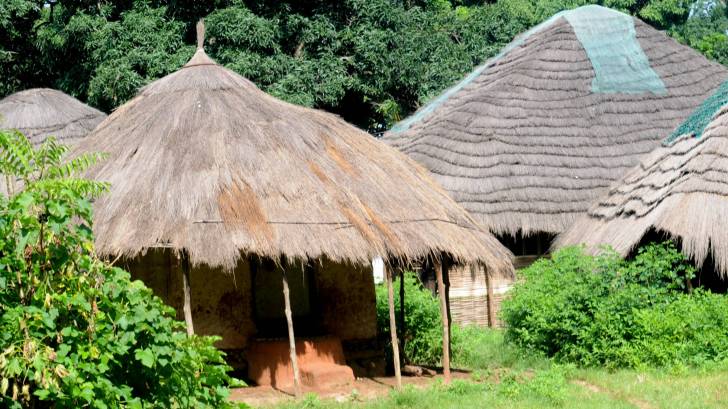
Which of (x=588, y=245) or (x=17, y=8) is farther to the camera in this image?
(x=17, y=8)

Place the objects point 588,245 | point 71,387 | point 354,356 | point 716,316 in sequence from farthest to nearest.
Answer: point 588,245, point 354,356, point 716,316, point 71,387

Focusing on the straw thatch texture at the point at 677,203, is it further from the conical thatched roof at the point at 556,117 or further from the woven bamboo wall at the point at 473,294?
the woven bamboo wall at the point at 473,294

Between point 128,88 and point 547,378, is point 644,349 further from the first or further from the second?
point 128,88

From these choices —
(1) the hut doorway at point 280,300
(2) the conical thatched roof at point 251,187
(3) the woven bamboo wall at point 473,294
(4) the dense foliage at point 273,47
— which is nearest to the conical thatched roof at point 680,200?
(3) the woven bamboo wall at point 473,294

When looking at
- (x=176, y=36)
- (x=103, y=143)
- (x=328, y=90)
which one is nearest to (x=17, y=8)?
(x=176, y=36)

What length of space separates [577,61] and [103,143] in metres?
9.82

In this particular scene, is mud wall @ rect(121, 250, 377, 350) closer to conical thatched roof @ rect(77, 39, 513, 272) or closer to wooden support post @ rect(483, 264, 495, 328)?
conical thatched roof @ rect(77, 39, 513, 272)

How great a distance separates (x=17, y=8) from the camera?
19078 mm

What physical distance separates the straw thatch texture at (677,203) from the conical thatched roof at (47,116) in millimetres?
7378

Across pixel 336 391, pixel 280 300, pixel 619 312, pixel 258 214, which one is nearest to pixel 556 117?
pixel 619 312

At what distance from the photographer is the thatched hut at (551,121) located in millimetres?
16500

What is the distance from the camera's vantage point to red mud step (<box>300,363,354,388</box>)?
10.6 metres

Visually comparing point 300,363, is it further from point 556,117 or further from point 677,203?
point 556,117

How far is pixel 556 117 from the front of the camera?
17.8 m
